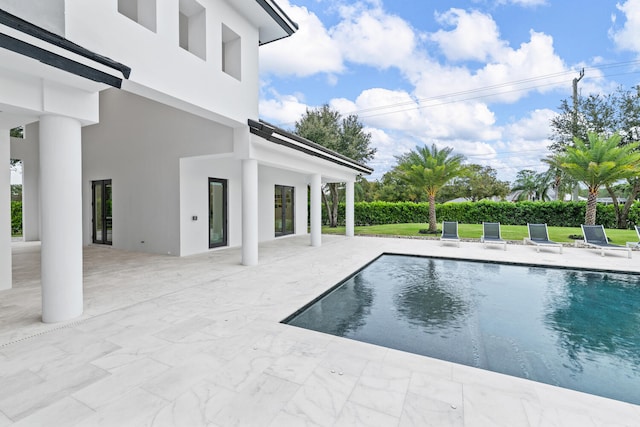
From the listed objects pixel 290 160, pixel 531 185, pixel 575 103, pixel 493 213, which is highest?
pixel 575 103

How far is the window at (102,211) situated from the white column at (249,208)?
8223 mm

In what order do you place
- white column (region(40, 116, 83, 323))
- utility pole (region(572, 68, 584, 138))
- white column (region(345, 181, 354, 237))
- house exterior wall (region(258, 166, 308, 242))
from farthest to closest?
utility pole (region(572, 68, 584, 138)) → white column (region(345, 181, 354, 237)) → house exterior wall (region(258, 166, 308, 242)) → white column (region(40, 116, 83, 323))

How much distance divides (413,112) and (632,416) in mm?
38313

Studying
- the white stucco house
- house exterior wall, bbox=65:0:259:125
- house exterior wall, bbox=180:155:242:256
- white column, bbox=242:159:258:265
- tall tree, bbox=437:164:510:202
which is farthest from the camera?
tall tree, bbox=437:164:510:202

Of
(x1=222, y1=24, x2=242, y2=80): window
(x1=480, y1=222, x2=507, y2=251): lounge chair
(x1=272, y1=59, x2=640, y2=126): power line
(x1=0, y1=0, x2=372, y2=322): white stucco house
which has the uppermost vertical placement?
(x1=272, y1=59, x2=640, y2=126): power line

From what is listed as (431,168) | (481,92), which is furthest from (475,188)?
(431,168)

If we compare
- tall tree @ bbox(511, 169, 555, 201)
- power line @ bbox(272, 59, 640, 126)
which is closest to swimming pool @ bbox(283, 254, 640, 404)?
power line @ bbox(272, 59, 640, 126)

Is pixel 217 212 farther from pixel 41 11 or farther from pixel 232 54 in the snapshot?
pixel 41 11

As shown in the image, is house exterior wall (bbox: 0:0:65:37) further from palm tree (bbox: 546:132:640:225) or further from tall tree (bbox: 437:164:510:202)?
tall tree (bbox: 437:164:510:202)

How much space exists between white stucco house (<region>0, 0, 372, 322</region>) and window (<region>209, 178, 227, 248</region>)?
0.05 meters

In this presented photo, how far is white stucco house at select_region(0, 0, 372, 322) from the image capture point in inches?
179

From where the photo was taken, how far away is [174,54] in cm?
651

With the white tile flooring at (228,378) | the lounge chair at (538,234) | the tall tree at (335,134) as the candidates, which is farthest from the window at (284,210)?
the lounge chair at (538,234)

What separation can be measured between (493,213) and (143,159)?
2547 centimetres
